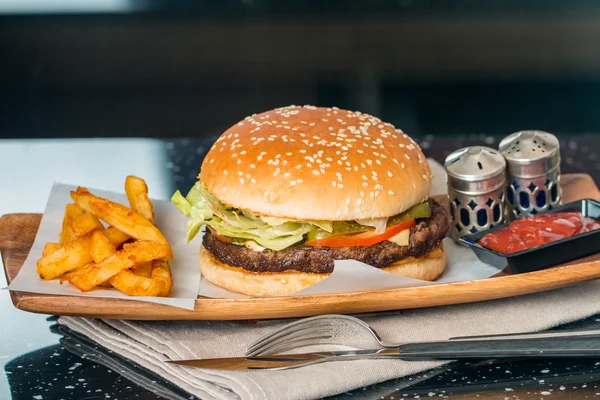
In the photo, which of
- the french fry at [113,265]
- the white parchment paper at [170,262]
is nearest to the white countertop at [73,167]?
the white parchment paper at [170,262]

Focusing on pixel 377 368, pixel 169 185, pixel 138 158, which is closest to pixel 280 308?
pixel 377 368

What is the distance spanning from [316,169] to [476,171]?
31.4 inches

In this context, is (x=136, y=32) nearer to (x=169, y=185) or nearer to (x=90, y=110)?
(x=90, y=110)

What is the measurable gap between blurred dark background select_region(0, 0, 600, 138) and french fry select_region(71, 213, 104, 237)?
468 cm

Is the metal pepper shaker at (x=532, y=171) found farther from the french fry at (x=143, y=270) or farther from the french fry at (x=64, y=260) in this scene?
the french fry at (x=64, y=260)

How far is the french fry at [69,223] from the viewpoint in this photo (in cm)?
336

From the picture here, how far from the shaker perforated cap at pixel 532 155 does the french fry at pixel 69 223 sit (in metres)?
1.76

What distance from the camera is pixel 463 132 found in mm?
8156

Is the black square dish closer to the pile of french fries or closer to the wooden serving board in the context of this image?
the wooden serving board

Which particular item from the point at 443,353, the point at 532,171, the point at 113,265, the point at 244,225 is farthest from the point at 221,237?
the point at 532,171

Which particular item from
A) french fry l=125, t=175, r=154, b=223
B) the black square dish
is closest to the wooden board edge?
the black square dish

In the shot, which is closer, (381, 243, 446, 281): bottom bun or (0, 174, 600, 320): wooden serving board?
(0, 174, 600, 320): wooden serving board

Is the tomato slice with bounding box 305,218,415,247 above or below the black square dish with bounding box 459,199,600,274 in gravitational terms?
above

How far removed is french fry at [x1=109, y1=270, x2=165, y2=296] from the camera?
3037 millimetres
